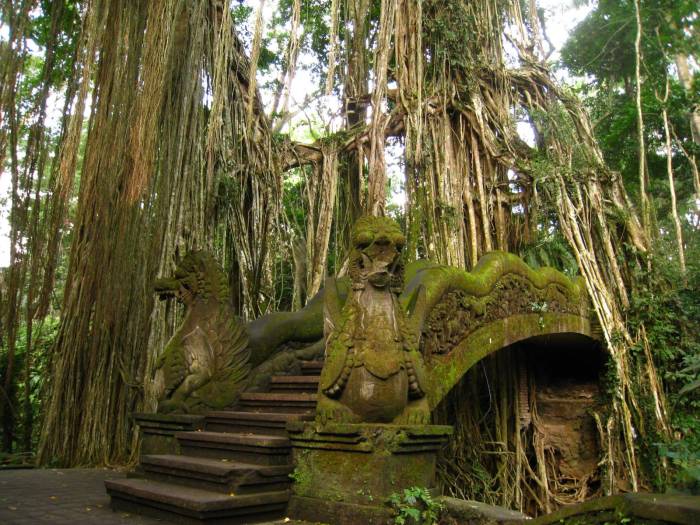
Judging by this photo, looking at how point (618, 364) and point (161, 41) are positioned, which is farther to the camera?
point (618, 364)

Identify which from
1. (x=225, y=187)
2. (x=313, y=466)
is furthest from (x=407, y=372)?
(x=225, y=187)

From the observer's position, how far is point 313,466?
3428mm

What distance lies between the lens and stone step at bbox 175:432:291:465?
11.7 feet

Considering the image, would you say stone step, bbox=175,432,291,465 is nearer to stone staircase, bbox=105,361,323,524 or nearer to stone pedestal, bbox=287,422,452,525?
stone staircase, bbox=105,361,323,524

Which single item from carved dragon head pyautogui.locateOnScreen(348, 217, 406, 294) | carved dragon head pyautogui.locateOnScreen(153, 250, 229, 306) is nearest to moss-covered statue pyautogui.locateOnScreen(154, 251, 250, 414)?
carved dragon head pyautogui.locateOnScreen(153, 250, 229, 306)

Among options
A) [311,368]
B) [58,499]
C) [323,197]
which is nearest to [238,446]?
[58,499]

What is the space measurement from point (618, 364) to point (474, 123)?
3122mm

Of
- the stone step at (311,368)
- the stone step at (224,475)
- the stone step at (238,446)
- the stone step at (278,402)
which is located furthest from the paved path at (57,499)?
the stone step at (311,368)

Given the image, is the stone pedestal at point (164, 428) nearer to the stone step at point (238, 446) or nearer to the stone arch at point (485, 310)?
the stone step at point (238, 446)

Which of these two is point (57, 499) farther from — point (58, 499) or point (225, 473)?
point (225, 473)

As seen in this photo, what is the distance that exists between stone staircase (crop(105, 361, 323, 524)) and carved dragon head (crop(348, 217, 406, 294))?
0.90m

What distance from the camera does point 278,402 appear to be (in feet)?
14.3

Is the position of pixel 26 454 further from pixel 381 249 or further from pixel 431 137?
pixel 431 137

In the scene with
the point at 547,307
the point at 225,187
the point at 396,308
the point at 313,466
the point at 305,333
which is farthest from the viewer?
the point at 225,187
